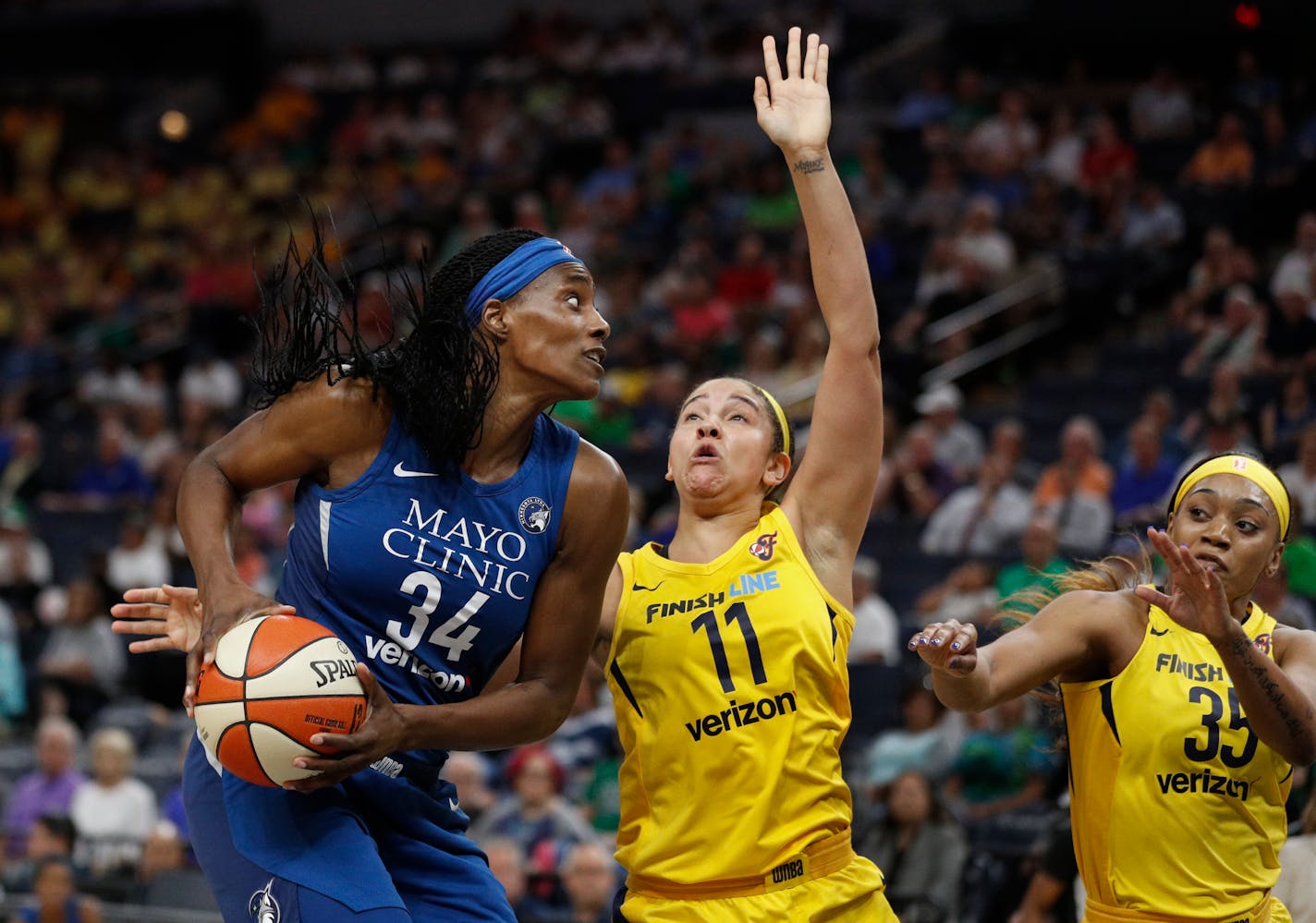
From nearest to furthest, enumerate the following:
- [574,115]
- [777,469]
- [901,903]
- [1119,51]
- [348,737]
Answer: [348,737], [777,469], [901,903], [1119,51], [574,115]

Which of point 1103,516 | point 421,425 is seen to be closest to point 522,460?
point 421,425

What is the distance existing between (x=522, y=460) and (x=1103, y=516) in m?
6.05

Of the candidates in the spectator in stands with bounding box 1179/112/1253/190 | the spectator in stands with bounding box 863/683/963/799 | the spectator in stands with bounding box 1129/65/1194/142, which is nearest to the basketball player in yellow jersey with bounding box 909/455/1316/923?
the spectator in stands with bounding box 863/683/963/799

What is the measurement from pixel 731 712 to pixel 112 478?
10.5 meters

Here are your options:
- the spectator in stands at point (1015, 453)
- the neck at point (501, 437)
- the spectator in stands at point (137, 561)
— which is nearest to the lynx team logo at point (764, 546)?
the neck at point (501, 437)

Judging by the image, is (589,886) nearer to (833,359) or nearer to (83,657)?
(833,359)

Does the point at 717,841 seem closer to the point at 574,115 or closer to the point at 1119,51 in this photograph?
the point at 1119,51

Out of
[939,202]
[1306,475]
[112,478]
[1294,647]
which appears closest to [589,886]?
[1294,647]

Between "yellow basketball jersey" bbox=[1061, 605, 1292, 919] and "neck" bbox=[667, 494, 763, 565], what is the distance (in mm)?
934

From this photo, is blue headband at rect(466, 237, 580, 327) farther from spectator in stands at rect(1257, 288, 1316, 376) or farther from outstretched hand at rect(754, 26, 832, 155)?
spectator in stands at rect(1257, 288, 1316, 376)

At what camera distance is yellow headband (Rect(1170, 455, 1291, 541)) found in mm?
4004

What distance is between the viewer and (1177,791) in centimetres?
383

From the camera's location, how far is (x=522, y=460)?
3758 millimetres

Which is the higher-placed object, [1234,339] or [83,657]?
[1234,339]
